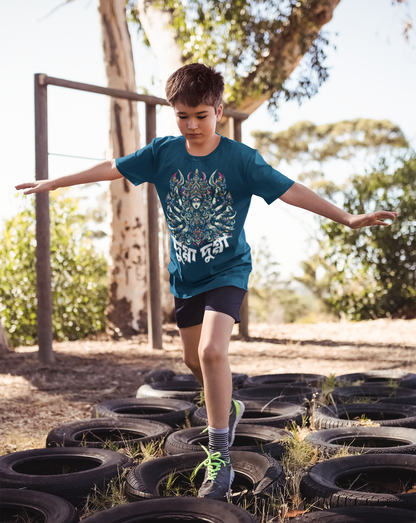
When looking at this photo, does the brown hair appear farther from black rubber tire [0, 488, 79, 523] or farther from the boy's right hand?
black rubber tire [0, 488, 79, 523]

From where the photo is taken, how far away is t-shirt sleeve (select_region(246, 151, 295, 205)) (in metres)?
2.82

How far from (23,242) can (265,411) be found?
7.41 m

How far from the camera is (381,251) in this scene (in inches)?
490

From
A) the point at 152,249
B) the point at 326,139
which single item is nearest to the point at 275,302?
the point at 326,139

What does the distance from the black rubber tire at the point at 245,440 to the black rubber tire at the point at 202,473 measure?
0.14 meters

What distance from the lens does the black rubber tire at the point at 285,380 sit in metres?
5.05

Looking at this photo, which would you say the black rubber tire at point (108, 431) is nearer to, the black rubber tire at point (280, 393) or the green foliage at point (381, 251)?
the black rubber tire at point (280, 393)

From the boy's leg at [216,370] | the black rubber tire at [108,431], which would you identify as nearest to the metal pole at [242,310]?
the black rubber tire at [108,431]

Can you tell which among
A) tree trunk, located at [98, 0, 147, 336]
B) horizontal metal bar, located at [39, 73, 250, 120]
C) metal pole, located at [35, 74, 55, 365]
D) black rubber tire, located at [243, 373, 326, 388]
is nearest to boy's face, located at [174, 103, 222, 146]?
black rubber tire, located at [243, 373, 326, 388]

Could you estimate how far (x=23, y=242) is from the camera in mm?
10180

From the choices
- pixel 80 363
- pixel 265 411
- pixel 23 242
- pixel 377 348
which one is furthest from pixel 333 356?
pixel 23 242

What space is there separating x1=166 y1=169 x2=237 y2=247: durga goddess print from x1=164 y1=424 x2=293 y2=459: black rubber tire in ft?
3.71

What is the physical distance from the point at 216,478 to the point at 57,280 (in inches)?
336

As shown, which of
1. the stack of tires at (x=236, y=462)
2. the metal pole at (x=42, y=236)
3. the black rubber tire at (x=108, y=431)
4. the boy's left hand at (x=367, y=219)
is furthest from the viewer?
the metal pole at (x=42, y=236)
